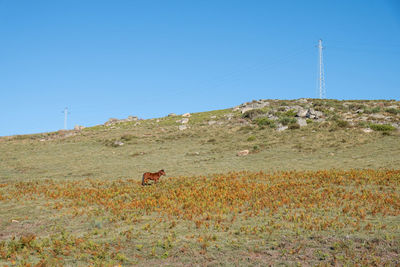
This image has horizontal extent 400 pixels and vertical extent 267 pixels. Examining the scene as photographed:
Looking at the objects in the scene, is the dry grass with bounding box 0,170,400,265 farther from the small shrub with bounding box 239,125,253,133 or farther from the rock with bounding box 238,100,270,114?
the rock with bounding box 238,100,270,114

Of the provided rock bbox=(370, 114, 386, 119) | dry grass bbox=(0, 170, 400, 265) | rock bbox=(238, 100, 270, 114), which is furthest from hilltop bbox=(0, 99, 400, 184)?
dry grass bbox=(0, 170, 400, 265)

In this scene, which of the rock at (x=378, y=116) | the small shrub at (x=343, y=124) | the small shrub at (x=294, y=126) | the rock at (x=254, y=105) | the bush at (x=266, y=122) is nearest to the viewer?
the small shrub at (x=343, y=124)

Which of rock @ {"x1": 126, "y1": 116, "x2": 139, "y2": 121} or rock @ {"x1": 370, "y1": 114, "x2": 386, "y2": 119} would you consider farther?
rock @ {"x1": 126, "y1": 116, "x2": 139, "y2": 121}

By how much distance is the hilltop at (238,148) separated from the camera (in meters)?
28.7

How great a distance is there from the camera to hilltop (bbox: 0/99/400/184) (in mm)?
28703

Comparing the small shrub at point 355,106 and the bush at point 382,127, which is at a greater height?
the small shrub at point 355,106

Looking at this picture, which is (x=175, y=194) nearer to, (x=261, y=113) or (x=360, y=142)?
(x=360, y=142)

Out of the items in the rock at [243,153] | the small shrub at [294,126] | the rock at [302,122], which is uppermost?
the rock at [302,122]

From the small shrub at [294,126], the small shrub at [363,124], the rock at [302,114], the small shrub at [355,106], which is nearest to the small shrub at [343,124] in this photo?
the small shrub at [363,124]

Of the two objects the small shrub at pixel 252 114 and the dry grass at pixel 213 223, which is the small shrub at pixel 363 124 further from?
the dry grass at pixel 213 223

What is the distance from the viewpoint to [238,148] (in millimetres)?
37844

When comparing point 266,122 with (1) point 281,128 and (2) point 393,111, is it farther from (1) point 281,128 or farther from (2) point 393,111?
(2) point 393,111

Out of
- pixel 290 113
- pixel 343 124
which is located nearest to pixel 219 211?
pixel 343 124

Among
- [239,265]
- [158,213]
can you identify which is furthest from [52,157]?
[239,265]
